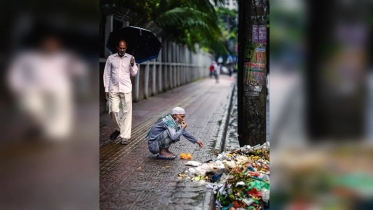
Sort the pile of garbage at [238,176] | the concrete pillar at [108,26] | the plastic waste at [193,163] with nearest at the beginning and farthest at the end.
Result: 1. the pile of garbage at [238,176]
2. the plastic waste at [193,163]
3. the concrete pillar at [108,26]

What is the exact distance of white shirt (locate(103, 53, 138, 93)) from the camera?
784cm

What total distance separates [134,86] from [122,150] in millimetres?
8886

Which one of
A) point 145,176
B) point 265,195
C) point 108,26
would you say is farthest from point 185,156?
point 108,26

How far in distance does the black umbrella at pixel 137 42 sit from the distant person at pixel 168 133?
196cm

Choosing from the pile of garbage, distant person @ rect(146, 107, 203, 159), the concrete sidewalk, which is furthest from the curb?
distant person @ rect(146, 107, 203, 159)

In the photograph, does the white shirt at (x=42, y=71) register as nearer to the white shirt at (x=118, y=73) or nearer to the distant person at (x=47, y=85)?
the distant person at (x=47, y=85)

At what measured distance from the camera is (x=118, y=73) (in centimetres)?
786

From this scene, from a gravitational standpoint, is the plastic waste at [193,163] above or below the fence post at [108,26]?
below

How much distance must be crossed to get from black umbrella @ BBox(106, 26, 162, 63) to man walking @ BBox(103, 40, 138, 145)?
0.47 m

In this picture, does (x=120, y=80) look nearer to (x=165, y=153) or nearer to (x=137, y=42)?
(x=137, y=42)

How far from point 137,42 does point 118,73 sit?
0.93 meters

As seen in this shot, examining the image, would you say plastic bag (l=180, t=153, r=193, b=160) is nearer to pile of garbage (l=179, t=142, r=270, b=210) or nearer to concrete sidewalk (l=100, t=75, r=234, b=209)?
concrete sidewalk (l=100, t=75, r=234, b=209)

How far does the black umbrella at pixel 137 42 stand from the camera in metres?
8.36

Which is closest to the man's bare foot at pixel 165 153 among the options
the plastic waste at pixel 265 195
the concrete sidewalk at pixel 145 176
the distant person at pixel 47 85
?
the concrete sidewalk at pixel 145 176
